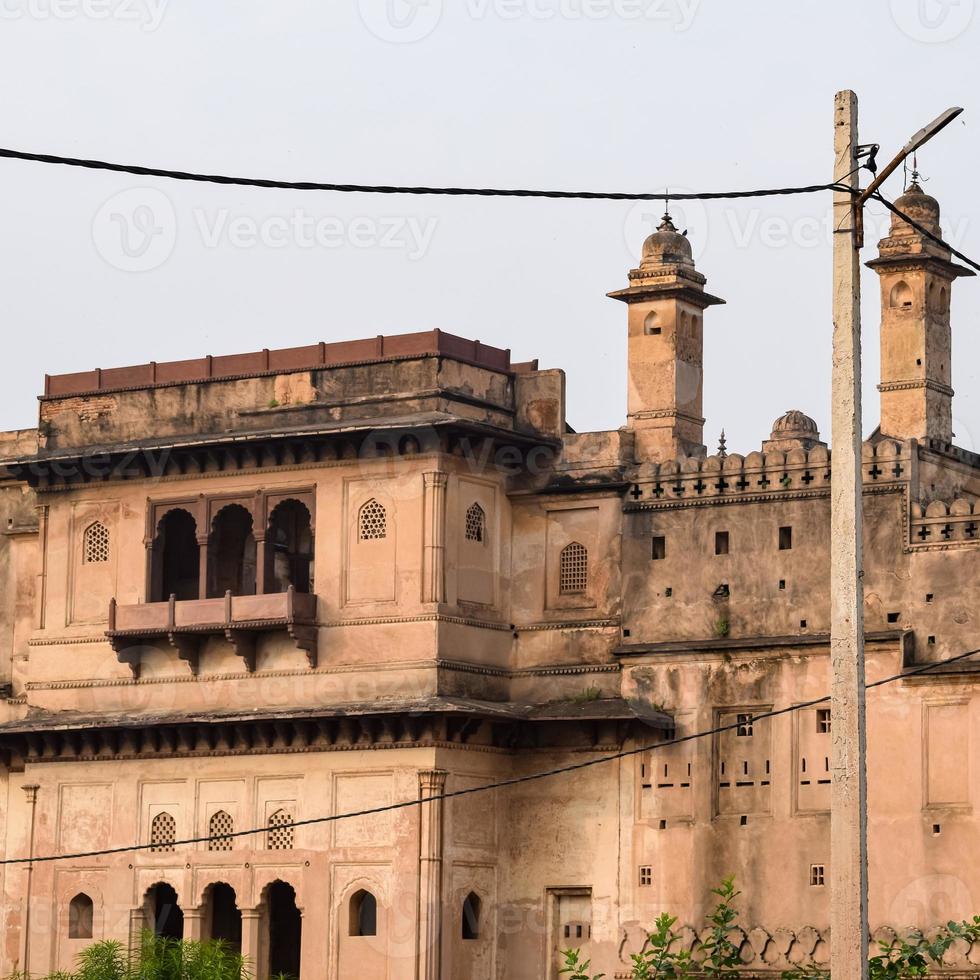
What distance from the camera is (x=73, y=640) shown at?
30.4m

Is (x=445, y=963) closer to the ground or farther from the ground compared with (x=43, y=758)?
closer to the ground

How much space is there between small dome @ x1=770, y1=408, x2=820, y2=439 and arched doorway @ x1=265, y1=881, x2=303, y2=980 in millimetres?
12241

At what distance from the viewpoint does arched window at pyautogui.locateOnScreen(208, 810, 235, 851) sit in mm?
29078

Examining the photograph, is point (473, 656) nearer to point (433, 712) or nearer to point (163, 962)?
point (433, 712)

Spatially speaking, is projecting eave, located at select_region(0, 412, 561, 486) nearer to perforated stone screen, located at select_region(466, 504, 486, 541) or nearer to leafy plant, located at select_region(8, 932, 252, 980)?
perforated stone screen, located at select_region(466, 504, 486, 541)

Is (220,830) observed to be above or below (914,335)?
below

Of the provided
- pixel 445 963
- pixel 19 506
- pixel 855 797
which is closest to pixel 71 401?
pixel 19 506

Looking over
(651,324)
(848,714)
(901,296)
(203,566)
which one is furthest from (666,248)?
(848,714)

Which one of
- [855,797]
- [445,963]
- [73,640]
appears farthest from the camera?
[73,640]

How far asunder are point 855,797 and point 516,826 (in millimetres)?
12863

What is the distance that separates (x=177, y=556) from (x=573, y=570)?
4986 mm

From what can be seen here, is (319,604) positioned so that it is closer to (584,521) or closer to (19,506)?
(584,521)

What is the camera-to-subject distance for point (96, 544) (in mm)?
30484

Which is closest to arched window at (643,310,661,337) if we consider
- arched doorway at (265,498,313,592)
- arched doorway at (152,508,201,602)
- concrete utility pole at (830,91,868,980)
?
arched doorway at (265,498,313,592)
